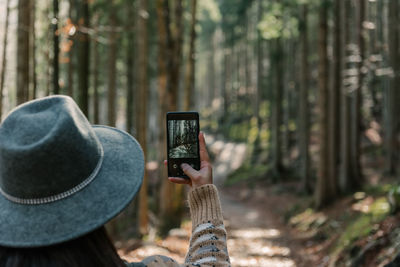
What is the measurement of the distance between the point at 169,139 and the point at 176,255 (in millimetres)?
7179

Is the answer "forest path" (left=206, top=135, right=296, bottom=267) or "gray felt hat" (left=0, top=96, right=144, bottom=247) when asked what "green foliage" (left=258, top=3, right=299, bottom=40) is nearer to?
"forest path" (left=206, top=135, right=296, bottom=267)

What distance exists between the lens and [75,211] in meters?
1.56

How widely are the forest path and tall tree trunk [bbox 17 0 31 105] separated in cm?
595

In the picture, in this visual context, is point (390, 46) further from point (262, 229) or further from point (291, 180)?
point (262, 229)

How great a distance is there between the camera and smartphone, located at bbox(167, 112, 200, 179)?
2385 millimetres

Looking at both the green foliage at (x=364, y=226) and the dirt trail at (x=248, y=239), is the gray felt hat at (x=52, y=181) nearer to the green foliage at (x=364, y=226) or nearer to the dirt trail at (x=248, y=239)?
the dirt trail at (x=248, y=239)

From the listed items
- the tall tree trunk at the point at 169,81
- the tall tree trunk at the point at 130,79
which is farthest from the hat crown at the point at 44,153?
the tall tree trunk at the point at 130,79

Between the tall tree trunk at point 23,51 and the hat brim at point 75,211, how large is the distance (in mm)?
6591

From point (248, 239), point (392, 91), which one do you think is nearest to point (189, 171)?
point (248, 239)

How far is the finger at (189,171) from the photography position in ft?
7.25

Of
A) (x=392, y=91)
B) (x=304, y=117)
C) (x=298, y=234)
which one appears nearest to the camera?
(x=298, y=234)

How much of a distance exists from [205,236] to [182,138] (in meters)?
0.70

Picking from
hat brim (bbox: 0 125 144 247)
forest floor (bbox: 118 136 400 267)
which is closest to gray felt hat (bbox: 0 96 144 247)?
hat brim (bbox: 0 125 144 247)

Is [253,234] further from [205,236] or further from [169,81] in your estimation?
[205,236]
